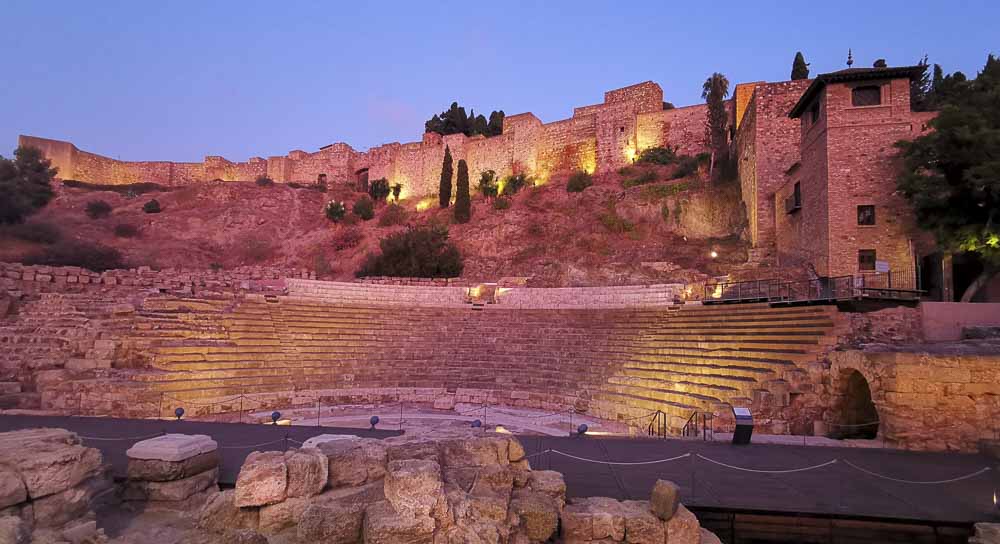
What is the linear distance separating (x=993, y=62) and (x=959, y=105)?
2.69m

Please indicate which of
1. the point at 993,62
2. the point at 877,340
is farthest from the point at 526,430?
the point at 993,62

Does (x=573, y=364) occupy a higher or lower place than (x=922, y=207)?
lower

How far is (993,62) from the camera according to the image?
A: 50.1ft

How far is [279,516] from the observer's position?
438 centimetres

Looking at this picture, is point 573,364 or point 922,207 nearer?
point 922,207

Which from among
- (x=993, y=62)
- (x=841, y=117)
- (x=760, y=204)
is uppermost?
(x=993, y=62)

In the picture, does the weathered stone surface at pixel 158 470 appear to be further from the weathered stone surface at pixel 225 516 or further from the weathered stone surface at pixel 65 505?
the weathered stone surface at pixel 225 516

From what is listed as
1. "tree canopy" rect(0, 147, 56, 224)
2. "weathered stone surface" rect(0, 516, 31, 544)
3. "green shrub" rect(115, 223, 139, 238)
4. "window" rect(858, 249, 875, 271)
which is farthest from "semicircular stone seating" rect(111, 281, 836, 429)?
"green shrub" rect(115, 223, 139, 238)

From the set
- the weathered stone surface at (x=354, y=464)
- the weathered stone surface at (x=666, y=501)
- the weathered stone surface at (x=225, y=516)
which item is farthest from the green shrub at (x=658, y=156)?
the weathered stone surface at (x=225, y=516)

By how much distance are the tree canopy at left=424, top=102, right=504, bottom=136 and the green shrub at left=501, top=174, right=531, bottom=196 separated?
13.5 m

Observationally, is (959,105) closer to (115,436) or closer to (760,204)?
(760,204)

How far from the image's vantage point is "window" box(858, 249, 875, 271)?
54.5 ft

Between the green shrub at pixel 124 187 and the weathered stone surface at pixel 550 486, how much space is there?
Result: 5339cm

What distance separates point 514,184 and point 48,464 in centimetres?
3949
